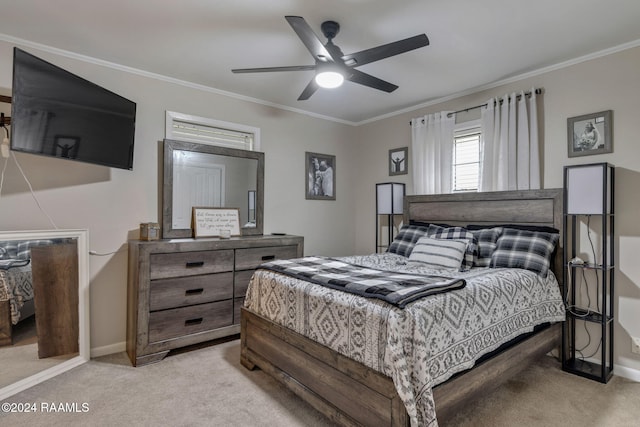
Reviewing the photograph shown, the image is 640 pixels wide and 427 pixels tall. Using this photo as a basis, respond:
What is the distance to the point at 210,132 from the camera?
352cm

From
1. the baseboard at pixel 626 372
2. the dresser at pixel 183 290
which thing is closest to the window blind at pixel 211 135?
the dresser at pixel 183 290

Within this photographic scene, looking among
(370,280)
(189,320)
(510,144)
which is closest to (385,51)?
(370,280)

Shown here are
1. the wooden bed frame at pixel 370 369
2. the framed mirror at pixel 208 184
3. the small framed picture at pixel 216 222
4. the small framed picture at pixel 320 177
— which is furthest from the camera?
the small framed picture at pixel 320 177

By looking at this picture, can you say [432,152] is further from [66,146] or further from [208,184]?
[66,146]

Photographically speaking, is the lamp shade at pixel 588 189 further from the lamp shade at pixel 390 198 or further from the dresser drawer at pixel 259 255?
the dresser drawer at pixel 259 255

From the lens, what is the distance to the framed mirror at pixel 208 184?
3.19 metres

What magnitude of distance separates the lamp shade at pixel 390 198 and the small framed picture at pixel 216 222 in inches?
68.2

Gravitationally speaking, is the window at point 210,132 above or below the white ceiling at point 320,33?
below

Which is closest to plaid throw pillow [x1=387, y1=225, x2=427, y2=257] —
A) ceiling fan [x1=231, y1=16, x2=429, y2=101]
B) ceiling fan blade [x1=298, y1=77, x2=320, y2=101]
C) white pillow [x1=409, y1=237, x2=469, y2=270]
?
white pillow [x1=409, y1=237, x2=469, y2=270]

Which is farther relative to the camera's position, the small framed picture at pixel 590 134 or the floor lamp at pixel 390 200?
the floor lamp at pixel 390 200

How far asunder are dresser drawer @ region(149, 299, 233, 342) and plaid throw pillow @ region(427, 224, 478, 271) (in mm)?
2114

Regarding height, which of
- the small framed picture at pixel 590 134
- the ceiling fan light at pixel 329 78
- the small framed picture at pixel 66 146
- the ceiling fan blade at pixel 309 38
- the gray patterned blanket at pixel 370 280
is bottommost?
the gray patterned blanket at pixel 370 280

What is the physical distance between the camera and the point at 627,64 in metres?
2.57

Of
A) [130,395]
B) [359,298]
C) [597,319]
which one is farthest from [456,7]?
[130,395]
